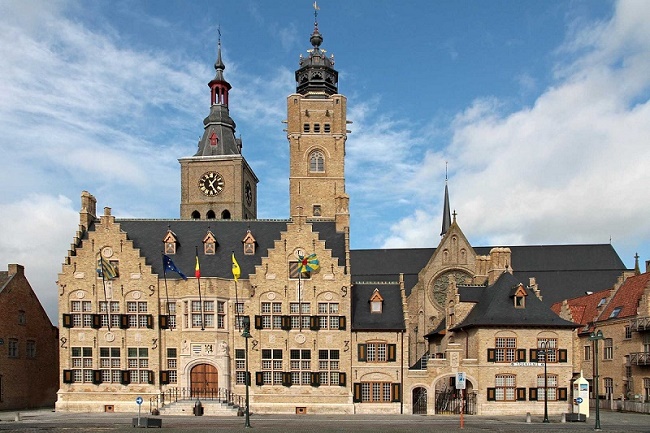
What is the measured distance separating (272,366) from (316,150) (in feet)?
114

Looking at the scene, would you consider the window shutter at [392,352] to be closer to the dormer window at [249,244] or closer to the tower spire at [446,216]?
the dormer window at [249,244]

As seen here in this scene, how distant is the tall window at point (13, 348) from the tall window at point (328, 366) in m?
24.6

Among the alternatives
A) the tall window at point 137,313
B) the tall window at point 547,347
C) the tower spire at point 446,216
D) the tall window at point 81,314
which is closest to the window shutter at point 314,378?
the tall window at point 137,313

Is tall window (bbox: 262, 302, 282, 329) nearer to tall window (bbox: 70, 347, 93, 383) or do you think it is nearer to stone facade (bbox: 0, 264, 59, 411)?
tall window (bbox: 70, 347, 93, 383)

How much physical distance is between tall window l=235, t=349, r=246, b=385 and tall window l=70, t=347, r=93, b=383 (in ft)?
34.5

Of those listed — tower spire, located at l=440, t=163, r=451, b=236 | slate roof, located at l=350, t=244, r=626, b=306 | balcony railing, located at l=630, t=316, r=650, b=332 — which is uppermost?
tower spire, located at l=440, t=163, r=451, b=236

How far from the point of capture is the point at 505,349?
159 feet

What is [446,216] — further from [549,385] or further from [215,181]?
[549,385]

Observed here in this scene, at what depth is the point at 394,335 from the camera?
4909cm

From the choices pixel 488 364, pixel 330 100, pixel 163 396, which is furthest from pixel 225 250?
pixel 330 100

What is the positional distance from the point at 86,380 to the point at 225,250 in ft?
45.5

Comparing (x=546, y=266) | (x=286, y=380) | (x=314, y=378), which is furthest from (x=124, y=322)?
(x=546, y=266)

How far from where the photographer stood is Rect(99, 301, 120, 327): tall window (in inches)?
1930

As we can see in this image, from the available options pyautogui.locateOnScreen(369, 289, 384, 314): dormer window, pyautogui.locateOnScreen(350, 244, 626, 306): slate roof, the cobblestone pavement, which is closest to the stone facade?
the cobblestone pavement
